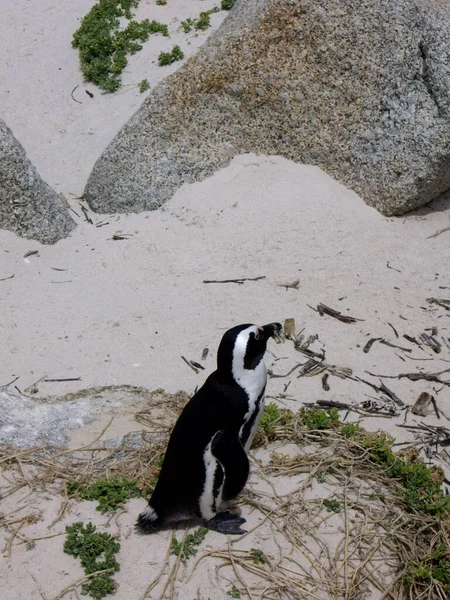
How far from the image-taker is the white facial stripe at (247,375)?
360 cm

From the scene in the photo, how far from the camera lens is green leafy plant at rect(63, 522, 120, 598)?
3.50 metres

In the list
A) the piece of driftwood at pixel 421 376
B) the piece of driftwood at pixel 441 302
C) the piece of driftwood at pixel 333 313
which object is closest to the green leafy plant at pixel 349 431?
the piece of driftwood at pixel 421 376

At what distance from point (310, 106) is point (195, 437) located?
444 cm

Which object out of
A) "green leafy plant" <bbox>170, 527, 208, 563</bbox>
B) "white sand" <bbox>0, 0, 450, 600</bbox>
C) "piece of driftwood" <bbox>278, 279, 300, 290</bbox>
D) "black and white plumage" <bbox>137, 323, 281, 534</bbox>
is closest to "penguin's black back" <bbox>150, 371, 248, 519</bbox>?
"black and white plumage" <bbox>137, 323, 281, 534</bbox>

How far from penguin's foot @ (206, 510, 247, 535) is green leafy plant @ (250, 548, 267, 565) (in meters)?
0.14

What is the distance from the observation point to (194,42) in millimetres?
8633

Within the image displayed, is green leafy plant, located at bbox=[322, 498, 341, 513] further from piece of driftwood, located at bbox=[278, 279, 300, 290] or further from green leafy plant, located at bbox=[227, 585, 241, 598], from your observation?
piece of driftwood, located at bbox=[278, 279, 300, 290]

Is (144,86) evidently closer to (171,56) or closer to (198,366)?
(171,56)

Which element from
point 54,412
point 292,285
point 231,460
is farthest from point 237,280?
point 231,460

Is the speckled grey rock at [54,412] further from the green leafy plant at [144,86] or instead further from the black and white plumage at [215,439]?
the green leafy plant at [144,86]

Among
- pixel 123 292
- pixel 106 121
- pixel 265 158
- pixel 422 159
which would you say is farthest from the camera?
pixel 106 121

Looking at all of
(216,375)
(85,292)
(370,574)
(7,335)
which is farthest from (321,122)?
(370,574)

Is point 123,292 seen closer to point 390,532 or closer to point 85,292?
point 85,292

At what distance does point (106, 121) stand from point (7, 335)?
3188mm
